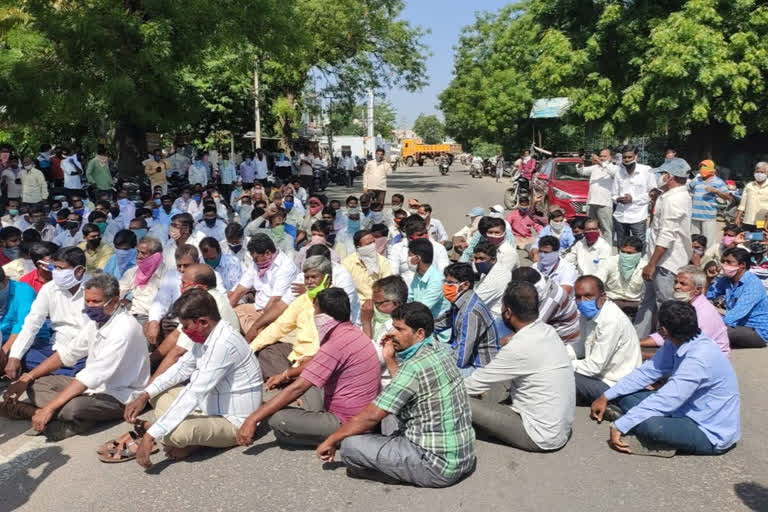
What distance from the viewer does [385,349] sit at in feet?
16.1

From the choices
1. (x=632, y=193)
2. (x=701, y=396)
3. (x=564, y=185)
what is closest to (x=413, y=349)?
(x=701, y=396)

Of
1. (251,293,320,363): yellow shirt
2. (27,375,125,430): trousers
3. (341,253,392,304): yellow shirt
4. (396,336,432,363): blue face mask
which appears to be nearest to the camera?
(396,336,432,363): blue face mask

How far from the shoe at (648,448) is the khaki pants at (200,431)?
2.63 metres

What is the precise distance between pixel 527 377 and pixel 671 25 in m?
15.4

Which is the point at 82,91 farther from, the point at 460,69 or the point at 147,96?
the point at 460,69

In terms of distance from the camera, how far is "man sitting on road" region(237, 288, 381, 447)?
4.47 m

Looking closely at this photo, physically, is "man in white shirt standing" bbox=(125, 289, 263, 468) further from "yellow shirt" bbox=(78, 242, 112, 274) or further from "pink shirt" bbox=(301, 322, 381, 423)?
"yellow shirt" bbox=(78, 242, 112, 274)

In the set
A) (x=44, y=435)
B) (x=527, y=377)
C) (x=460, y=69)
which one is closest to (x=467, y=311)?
(x=527, y=377)

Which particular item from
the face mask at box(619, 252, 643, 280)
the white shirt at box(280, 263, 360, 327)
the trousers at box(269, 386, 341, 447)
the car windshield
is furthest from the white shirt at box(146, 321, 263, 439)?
the car windshield

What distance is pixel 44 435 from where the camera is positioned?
205 inches

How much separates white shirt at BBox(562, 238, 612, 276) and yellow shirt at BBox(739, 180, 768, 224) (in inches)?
138

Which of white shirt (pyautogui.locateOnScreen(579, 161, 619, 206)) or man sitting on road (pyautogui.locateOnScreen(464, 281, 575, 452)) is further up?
white shirt (pyautogui.locateOnScreen(579, 161, 619, 206))

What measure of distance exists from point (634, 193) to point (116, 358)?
7.16 metres

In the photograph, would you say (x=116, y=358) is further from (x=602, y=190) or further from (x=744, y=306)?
(x=602, y=190)
